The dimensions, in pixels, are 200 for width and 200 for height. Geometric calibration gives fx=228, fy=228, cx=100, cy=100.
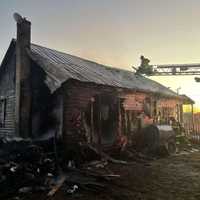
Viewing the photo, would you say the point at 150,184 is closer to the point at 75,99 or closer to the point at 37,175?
the point at 37,175

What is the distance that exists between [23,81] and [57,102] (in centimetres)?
231

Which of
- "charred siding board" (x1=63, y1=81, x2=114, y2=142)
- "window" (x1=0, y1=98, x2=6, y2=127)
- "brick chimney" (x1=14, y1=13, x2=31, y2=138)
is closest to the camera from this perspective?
"charred siding board" (x1=63, y1=81, x2=114, y2=142)

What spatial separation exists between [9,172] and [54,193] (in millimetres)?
1637

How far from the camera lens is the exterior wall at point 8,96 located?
12.7 m

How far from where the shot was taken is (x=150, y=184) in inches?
276

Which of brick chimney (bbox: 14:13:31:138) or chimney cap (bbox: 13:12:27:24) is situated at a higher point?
chimney cap (bbox: 13:12:27:24)

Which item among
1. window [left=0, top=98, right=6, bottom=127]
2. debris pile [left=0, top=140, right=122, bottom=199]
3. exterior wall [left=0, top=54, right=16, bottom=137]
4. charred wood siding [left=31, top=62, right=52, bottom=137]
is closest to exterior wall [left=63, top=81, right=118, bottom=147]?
charred wood siding [left=31, top=62, right=52, bottom=137]

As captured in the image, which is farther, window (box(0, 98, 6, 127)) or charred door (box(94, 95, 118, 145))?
window (box(0, 98, 6, 127))

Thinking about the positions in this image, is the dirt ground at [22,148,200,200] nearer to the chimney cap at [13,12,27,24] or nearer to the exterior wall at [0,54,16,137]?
the exterior wall at [0,54,16,137]

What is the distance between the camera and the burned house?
1065 cm

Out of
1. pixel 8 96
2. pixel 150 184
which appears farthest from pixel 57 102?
pixel 150 184

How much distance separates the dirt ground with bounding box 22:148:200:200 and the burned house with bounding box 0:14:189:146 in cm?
282

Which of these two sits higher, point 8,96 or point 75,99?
point 8,96

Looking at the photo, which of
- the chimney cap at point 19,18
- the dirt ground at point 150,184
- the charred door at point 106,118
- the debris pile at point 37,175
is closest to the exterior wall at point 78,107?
the charred door at point 106,118
